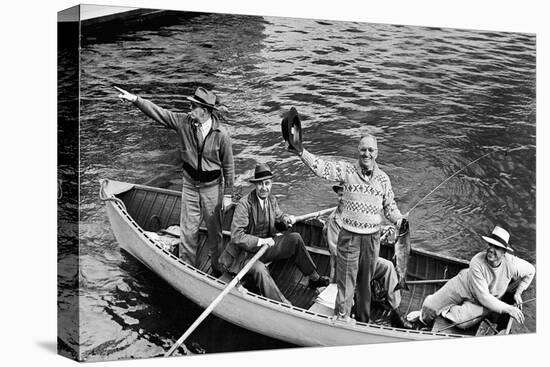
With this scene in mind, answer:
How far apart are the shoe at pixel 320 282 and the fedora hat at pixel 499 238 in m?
1.52

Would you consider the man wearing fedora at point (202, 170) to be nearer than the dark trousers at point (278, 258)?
Yes

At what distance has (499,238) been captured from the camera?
28.1 ft

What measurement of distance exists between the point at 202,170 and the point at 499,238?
9.07 feet

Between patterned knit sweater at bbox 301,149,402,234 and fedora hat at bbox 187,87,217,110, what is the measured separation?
868 mm

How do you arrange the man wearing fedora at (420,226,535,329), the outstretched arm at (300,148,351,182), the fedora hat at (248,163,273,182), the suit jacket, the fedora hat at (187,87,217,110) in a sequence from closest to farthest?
the fedora hat at (187,87,217,110) < the suit jacket < the fedora hat at (248,163,273,182) < the outstretched arm at (300,148,351,182) < the man wearing fedora at (420,226,535,329)

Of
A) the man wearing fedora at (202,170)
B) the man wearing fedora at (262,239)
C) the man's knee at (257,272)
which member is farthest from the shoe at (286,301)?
the man wearing fedora at (202,170)

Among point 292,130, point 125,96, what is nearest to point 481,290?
point 292,130

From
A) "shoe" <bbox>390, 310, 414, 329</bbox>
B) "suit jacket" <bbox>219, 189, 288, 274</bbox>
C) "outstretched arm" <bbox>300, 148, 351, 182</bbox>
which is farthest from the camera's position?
"shoe" <bbox>390, 310, 414, 329</bbox>

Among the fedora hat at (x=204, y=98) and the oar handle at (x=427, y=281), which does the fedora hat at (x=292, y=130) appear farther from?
the oar handle at (x=427, y=281)

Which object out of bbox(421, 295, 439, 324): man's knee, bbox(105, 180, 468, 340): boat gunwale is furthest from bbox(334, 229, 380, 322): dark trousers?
bbox(421, 295, 439, 324): man's knee

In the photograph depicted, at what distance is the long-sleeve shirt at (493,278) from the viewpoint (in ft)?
27.0

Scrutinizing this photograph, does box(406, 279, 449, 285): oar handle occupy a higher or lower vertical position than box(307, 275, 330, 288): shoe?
lower

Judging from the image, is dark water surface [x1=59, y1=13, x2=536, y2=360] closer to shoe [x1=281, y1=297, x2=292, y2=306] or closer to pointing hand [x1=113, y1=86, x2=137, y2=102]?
pointing hand [x1=113, y1=86, x2=137, y2=102]

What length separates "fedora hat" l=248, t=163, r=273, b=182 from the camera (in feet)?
25.3
